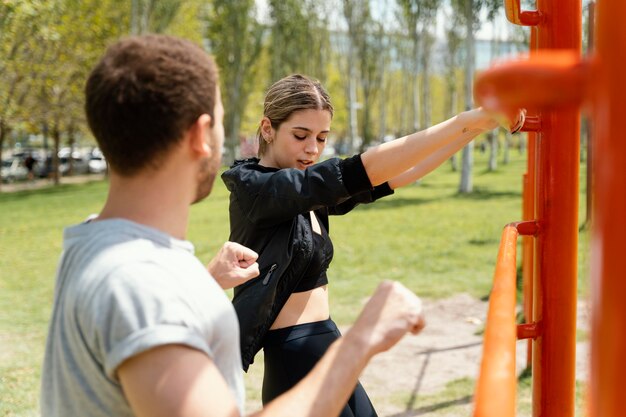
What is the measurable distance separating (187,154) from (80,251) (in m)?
0.23

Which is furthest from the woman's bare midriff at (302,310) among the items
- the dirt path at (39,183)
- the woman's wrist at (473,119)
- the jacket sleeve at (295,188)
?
the dirt path at (39,183)

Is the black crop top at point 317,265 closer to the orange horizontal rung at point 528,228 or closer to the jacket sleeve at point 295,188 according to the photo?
the jacket sleeve at point 295,188

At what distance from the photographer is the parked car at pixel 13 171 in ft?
116

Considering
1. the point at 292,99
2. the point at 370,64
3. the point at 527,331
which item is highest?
the point at 370,64

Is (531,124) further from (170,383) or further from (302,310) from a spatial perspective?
(170,383)

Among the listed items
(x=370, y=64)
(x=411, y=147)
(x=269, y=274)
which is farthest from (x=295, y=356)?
(x=370, y=64)

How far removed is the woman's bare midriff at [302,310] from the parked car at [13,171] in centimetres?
3550

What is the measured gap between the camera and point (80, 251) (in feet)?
3.91

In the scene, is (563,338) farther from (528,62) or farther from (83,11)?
(83,11)

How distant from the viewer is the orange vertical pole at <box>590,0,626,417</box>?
0.62 metres

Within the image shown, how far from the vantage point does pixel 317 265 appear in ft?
7.93

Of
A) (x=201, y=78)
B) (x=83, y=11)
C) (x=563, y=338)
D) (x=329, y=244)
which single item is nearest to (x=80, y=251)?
(x=201, y=78)

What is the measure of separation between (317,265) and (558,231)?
2.86 ft

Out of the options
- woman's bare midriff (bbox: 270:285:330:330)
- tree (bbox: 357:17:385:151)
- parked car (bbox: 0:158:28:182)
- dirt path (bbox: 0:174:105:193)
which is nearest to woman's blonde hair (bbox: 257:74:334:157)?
woman's bare midriff (bbox: 270:285:330:330)
